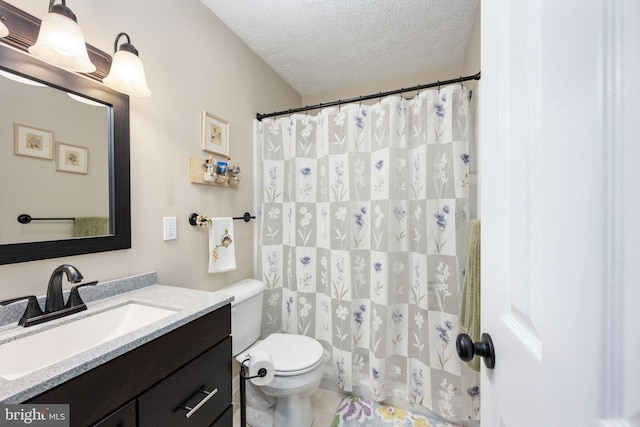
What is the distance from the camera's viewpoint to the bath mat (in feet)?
4.86

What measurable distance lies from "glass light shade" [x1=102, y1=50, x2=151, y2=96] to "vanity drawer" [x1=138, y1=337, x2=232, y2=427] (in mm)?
1089

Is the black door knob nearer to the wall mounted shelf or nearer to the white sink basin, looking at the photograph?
the white sink basin

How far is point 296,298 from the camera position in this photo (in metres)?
1.81

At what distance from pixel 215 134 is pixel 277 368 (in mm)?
1376

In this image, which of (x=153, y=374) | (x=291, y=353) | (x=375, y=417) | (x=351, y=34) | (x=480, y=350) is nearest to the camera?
(x=480, y=350)

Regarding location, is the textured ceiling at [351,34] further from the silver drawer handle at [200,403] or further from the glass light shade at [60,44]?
the silver drawer handle at [200,403]

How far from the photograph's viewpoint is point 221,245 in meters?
1.49

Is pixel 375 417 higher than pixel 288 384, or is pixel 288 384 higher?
pixel 288 384

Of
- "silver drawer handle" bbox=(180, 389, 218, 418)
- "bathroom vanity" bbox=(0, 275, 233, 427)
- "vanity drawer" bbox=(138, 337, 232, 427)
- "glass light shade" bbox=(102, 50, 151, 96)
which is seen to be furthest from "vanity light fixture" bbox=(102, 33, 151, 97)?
"silver drawer handle" bbox=(180, 389, 218, 418)

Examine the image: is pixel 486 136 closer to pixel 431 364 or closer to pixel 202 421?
pixel 202 421

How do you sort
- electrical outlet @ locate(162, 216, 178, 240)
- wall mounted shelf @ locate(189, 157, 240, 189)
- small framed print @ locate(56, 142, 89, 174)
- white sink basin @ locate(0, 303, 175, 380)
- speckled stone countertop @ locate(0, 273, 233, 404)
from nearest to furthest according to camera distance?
speckled stone countertop @ locate(0, 273, 233, 404) < white sink basin @ locate(0, 303, 175, 380) < small framed print @ locate(56, 142, 89, 174) < electrical outlet @ locate(162, 216, 178, 240) < wall mounted shelf @ locate(189, 157, 240, 189)

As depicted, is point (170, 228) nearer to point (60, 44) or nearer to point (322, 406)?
point (60, 44)

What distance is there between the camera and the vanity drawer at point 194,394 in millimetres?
729

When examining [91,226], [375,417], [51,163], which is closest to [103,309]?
[91,226]
